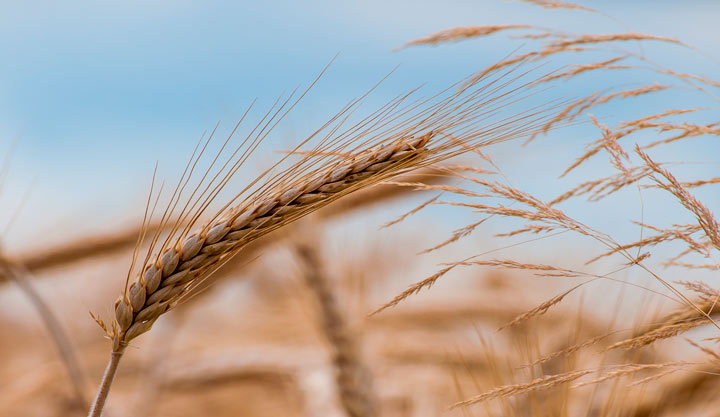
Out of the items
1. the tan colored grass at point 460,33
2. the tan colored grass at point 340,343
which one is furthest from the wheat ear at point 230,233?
the tan colored grass at point 340,343

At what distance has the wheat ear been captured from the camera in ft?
2.64

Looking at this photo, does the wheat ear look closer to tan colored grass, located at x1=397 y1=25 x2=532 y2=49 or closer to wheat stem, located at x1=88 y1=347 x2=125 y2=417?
wheat stem, located at x1=88 y1=347 x2=125 y2=417

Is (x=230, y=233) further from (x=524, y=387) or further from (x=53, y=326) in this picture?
(x=53, y=326)


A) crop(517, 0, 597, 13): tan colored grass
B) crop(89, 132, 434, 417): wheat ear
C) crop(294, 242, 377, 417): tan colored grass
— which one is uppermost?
crop(517, 0, 597, 13): tan colored grass

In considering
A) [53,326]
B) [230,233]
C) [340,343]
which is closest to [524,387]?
[230,233]

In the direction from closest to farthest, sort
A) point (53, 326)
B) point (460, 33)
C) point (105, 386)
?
point (105, 386)
point (460, 33)
point (53, 326)

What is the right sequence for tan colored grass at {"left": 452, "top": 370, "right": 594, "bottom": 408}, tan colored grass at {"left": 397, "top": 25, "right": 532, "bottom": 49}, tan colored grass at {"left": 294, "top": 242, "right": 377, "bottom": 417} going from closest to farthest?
tan colored grass at {"left": 452, "top": 370, "right": 594, "bottom": 408}, tan colored grass at {"left": 397, "top": 25, "right": 532, "bottom": 49}, tan colored grass at {"left": 294, "top": 242, "right": 377, "bottom": 417}

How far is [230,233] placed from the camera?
0.83 meters

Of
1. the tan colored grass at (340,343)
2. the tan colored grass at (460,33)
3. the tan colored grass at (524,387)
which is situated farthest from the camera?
the tan colored grass at (340,343)

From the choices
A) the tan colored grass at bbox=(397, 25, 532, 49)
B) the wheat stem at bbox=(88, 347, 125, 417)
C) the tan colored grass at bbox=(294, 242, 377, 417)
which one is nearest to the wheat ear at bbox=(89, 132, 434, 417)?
the wheat stem at bbox=(88, 347, 125, 417)

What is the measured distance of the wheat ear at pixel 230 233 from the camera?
81 cm

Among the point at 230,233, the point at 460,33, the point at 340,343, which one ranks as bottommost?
the point at 340,343

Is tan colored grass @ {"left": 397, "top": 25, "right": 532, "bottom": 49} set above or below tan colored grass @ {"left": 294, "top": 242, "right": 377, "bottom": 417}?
above

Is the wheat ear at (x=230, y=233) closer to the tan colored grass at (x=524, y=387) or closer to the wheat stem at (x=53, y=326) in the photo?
the tan colored grass at (x=524, y=387)
